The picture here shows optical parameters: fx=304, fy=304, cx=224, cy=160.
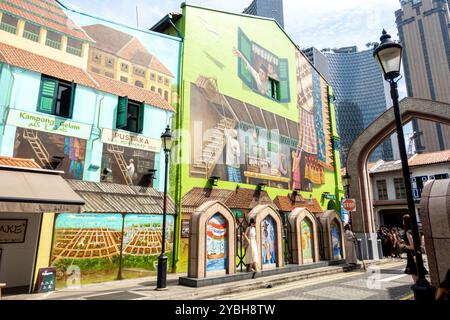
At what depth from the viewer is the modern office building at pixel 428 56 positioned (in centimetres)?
10447

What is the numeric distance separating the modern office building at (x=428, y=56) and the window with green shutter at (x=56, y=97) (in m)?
115

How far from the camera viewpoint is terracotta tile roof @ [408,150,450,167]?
35.5 meters

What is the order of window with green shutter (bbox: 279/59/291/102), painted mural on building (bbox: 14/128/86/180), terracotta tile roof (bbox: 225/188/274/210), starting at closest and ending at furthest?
painted mural on building (bbox: 14/128/86/180)
terracotta tile roof (bbox: 225/188/274/210)
window with green shutter (bbox: 279/59/291/102)

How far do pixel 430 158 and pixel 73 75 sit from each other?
40.3m

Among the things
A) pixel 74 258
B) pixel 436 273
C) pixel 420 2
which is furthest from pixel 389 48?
pixel 420 2

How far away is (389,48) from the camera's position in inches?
244

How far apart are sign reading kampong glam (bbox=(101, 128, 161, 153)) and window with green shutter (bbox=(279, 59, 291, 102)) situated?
11.5 meters

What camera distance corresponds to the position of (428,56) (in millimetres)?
109375

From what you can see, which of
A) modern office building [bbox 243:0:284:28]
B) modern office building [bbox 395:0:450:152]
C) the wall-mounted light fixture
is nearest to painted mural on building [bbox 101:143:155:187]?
the wall-mounted light fixture

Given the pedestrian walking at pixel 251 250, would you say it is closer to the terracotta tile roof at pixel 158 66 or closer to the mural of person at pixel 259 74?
the terracotta tile roof at pixel 158 66

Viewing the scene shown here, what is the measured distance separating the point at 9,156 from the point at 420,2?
14404 centimetres

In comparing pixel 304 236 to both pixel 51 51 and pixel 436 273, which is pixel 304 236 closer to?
pixel 436 273

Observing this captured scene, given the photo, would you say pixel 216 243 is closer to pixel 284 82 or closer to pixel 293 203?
pixel 293 203

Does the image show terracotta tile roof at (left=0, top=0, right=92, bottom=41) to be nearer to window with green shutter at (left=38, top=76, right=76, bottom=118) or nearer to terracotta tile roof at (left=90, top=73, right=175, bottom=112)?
terracotta tile roof at (left=90, top=73, right=175, bottom=112)
